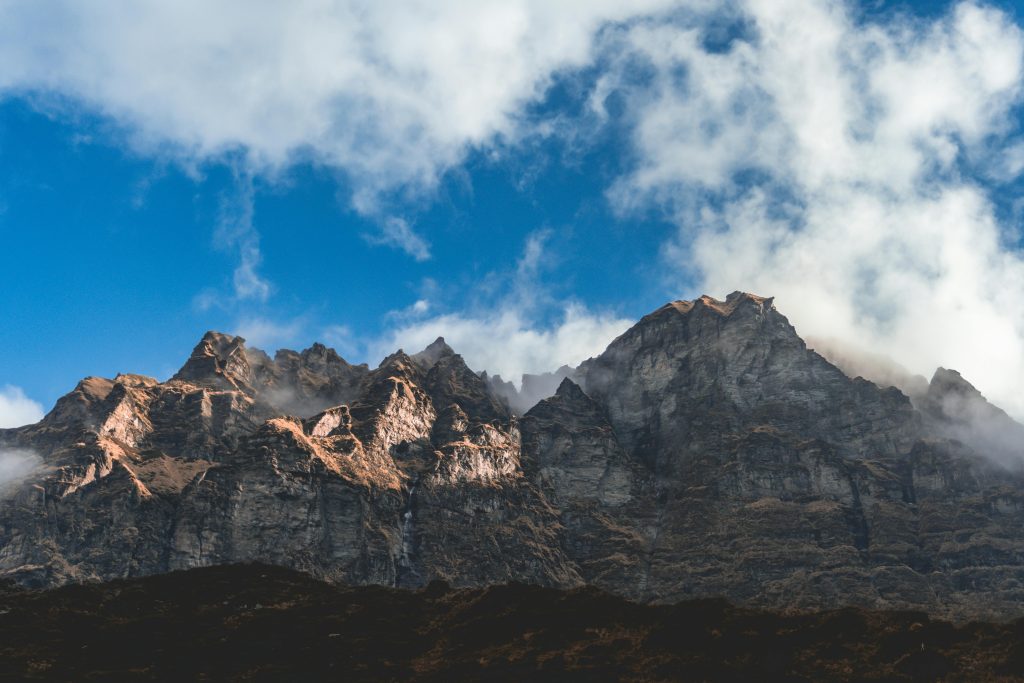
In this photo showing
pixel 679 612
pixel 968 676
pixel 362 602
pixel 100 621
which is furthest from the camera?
pixel 362 602

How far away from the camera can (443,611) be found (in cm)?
8431

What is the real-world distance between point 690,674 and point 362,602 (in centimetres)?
3498

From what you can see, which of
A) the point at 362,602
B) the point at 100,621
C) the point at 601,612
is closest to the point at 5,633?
the point at 100,621

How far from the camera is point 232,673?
6981 cm

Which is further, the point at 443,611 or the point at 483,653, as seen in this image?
the point at 443,611

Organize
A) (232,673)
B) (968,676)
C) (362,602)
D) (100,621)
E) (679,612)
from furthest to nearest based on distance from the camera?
1. (362,602)
2. (100,621)
3. (679,612)
4. (232,673)
5. (968,676)

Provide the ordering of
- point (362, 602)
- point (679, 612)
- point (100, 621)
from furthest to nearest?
point (362, 602) < point (100, 621) < point (679, 612)

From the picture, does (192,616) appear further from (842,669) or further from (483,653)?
(842,669)

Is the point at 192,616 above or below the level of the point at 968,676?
above

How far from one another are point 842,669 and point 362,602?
43018 millimetres

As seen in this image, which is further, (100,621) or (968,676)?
(100,621)

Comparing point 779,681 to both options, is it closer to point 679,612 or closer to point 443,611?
point 679,612

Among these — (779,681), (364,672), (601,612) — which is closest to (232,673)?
(364,672)

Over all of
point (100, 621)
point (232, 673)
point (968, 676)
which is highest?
point (100, 621)
